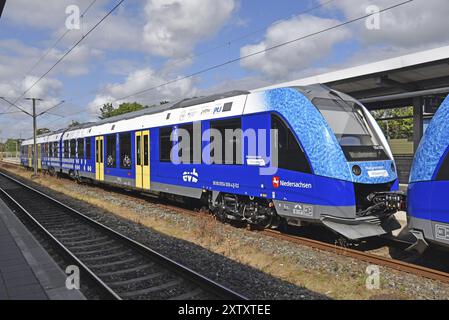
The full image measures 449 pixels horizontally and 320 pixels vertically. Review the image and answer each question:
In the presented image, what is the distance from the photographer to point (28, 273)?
6.25 m

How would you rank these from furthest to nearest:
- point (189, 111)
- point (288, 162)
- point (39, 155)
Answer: point (39, 155) → point (189, 111) → point (288, 162)

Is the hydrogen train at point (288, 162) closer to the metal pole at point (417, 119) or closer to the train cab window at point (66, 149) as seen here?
Answer: the metal pole at point (417, 119)

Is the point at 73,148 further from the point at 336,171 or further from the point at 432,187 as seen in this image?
the point at 432,187

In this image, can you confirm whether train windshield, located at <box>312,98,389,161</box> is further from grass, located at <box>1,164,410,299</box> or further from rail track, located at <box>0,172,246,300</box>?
rail track, located at <box>0,172,246,300</box>

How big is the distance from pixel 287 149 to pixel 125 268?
393cm

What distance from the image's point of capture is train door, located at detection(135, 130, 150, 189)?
1406 cm

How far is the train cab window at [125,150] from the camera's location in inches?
615

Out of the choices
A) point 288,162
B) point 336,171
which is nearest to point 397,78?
point 288,162

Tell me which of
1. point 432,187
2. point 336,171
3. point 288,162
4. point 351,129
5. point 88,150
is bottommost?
point 432,187

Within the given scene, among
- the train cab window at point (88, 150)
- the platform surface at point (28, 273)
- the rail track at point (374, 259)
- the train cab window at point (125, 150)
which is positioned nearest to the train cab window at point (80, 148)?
the train cab window at point (88, 150)

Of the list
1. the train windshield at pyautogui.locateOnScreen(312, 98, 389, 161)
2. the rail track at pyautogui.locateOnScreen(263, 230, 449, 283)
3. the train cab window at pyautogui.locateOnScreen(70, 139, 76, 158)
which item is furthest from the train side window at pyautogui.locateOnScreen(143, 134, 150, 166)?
the train cab window at pyautogui.locateOnScreen(70, 139, 76, 158)
